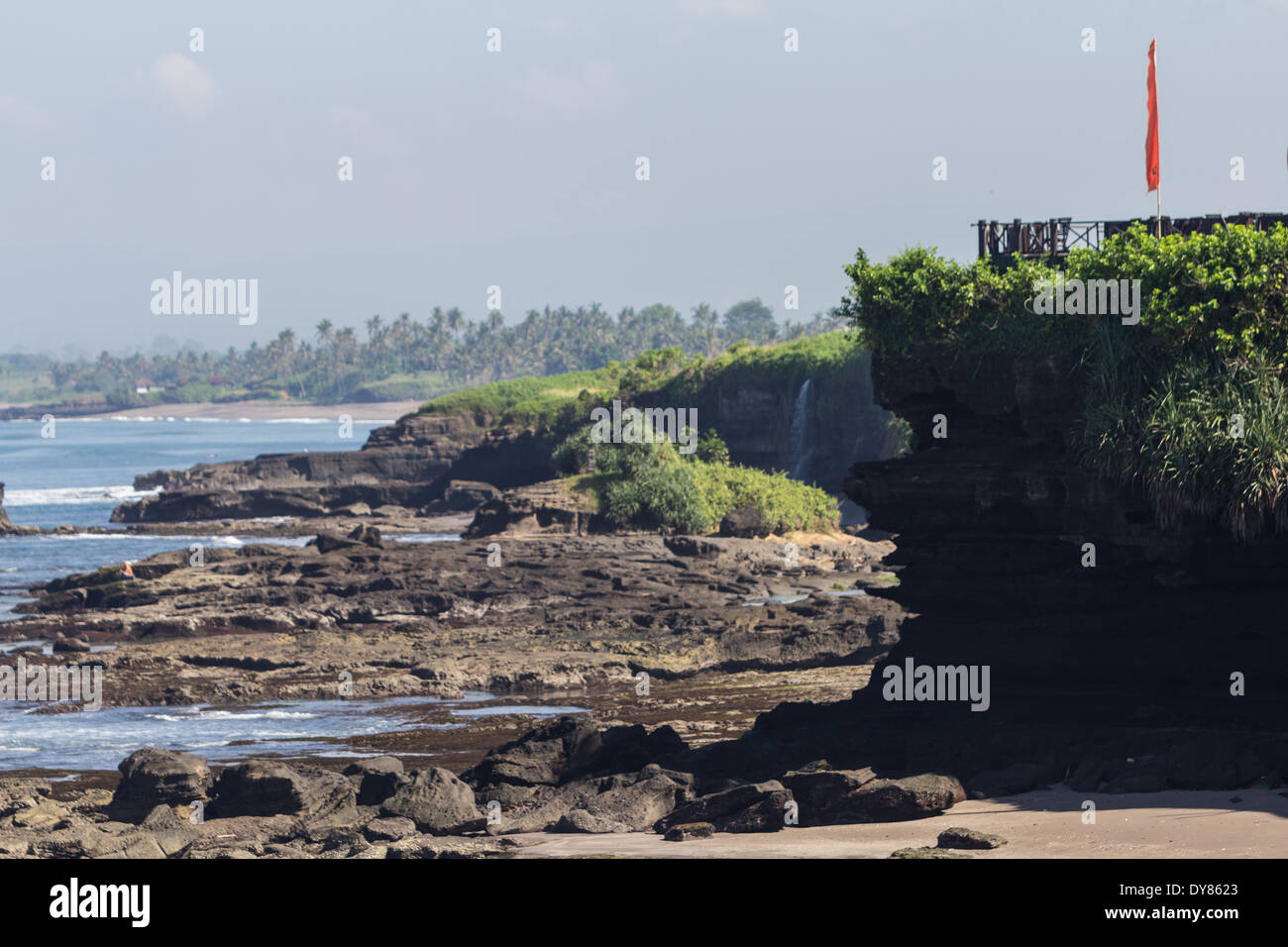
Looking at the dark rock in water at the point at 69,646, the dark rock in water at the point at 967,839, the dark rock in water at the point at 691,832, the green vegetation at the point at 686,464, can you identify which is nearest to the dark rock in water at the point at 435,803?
the dark rock in water at the point at 691,832

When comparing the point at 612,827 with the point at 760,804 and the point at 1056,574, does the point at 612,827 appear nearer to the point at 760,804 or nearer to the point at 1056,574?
the point at 760,804

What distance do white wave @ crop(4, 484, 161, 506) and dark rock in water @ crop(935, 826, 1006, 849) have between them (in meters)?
92.6

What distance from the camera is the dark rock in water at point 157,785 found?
25.9 m

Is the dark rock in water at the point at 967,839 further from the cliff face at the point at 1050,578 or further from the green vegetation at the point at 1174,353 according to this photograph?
the green vegetation at the point at 1174,353

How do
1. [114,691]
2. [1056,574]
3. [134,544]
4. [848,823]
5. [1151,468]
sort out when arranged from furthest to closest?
[134,544] → [114,691] → [1056,574] → [1151,468] → [848,823]

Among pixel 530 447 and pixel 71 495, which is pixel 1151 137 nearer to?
pixel 530 447

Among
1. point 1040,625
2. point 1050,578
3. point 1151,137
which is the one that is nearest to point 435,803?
point 1040,625

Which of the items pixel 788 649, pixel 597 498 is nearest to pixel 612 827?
pixel 788 649

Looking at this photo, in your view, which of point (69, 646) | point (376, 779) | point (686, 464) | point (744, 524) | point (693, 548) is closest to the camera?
point (376, 779)

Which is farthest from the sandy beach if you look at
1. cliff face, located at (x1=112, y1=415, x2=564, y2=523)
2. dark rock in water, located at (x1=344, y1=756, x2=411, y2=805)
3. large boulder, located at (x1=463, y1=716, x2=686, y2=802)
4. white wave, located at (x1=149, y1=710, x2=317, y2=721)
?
cliff face, located at (x1=112, y1=415, x2=564, y2=523)

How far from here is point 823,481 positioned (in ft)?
275

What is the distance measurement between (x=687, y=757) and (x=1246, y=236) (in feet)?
43.9

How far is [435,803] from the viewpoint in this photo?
24.0 meters

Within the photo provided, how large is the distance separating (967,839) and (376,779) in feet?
36.0
